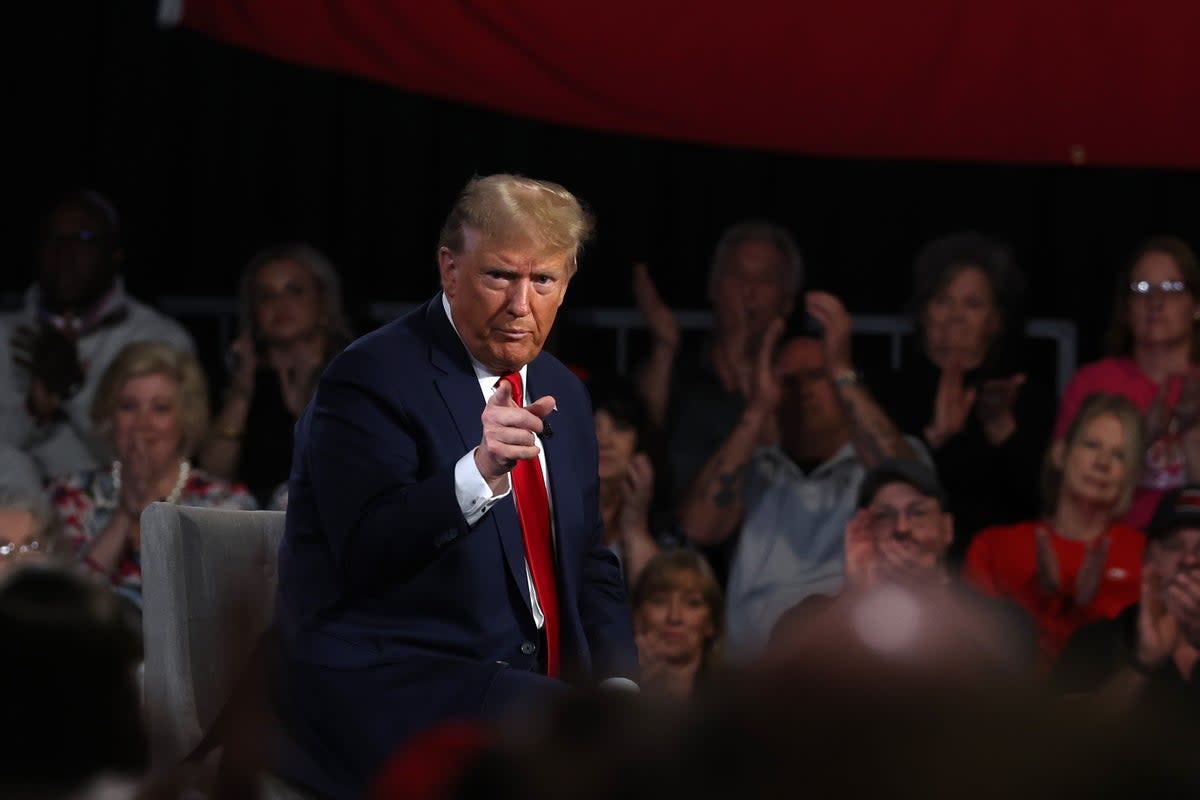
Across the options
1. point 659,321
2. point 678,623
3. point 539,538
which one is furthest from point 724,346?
point 539,538

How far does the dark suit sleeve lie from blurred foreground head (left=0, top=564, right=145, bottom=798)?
1.17 meters

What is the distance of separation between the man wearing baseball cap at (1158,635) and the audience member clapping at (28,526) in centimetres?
196

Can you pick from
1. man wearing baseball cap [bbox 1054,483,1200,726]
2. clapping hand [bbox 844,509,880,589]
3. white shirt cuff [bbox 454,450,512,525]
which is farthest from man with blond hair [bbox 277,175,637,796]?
clapping hand [bbox 844,509,880,589]

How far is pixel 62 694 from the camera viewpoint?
32.3 inches

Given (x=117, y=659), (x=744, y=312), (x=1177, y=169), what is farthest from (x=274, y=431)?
(x=117, y=659)

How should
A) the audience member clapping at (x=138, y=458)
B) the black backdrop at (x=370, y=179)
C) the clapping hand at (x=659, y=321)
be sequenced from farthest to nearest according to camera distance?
the black backdrop at (x=370, y=179) → the clapping hand at (x=659, y=321) → the audience member clapping at (x=138, y=458)

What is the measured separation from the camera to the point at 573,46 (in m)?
4.46

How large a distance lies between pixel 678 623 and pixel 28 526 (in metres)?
1.34

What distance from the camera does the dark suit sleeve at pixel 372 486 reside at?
2.04 metres

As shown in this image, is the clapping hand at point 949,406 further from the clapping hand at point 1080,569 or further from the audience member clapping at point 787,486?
the clapping hand at point 1080,569

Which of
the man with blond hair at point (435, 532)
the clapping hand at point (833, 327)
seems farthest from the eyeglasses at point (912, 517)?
the man with blond hair at point (435, 532)

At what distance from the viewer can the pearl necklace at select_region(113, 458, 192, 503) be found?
3971 millimetres

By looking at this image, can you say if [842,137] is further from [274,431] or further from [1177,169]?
[274,431]

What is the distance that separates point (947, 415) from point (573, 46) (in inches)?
51.8
